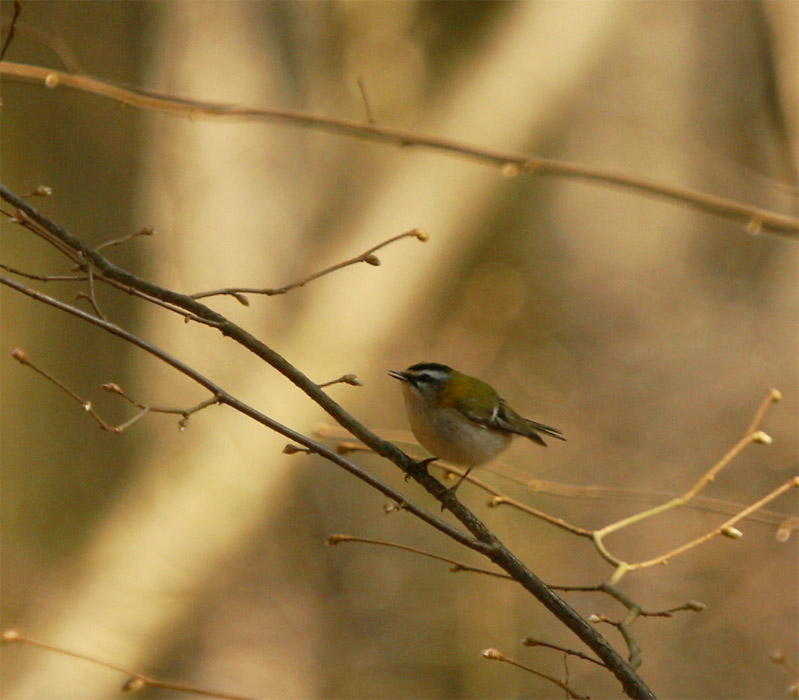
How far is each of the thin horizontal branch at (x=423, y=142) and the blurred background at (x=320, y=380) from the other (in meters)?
0.53

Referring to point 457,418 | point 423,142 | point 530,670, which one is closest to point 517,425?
point 457,418

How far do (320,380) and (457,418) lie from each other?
3.62 feet

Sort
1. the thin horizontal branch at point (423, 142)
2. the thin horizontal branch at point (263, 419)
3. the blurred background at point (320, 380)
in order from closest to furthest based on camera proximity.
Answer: the thin horizontal branch at point (263, 419), the thin horizontal branch at point (423, 142), the blurred background at point (320, 380)

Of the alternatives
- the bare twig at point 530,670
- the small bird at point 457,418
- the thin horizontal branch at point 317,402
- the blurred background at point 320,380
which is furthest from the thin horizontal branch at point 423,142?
the bare twig at point 530,670

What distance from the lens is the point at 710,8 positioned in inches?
258

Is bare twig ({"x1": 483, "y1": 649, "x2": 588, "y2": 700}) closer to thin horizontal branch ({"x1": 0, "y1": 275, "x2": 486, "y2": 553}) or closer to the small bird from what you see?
thin horizontal branch ({"x1": 0, "y1": 275, "x2": 486, "y2": 553})

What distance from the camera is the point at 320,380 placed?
349 cm

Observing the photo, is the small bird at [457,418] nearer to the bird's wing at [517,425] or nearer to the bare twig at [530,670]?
the bird's wing at [517,425]

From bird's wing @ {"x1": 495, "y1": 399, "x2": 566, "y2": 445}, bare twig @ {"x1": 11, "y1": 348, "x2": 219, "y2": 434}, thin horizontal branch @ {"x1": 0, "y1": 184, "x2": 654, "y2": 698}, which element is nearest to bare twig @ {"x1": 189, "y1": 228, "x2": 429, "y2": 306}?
thin horizontal branch @ {"x1": 0, "y1": 184, "x2": 654, "y2": 698}

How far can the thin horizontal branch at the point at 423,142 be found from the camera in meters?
2.26

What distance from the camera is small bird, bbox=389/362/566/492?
8.07 feet

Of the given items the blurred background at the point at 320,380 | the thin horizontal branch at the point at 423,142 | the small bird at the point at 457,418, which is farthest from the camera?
the blurred background at the point at 320,380

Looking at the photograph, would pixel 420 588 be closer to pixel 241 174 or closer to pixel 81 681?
pixel 81 681

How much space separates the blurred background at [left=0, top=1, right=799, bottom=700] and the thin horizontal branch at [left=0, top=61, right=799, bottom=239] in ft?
1.75
